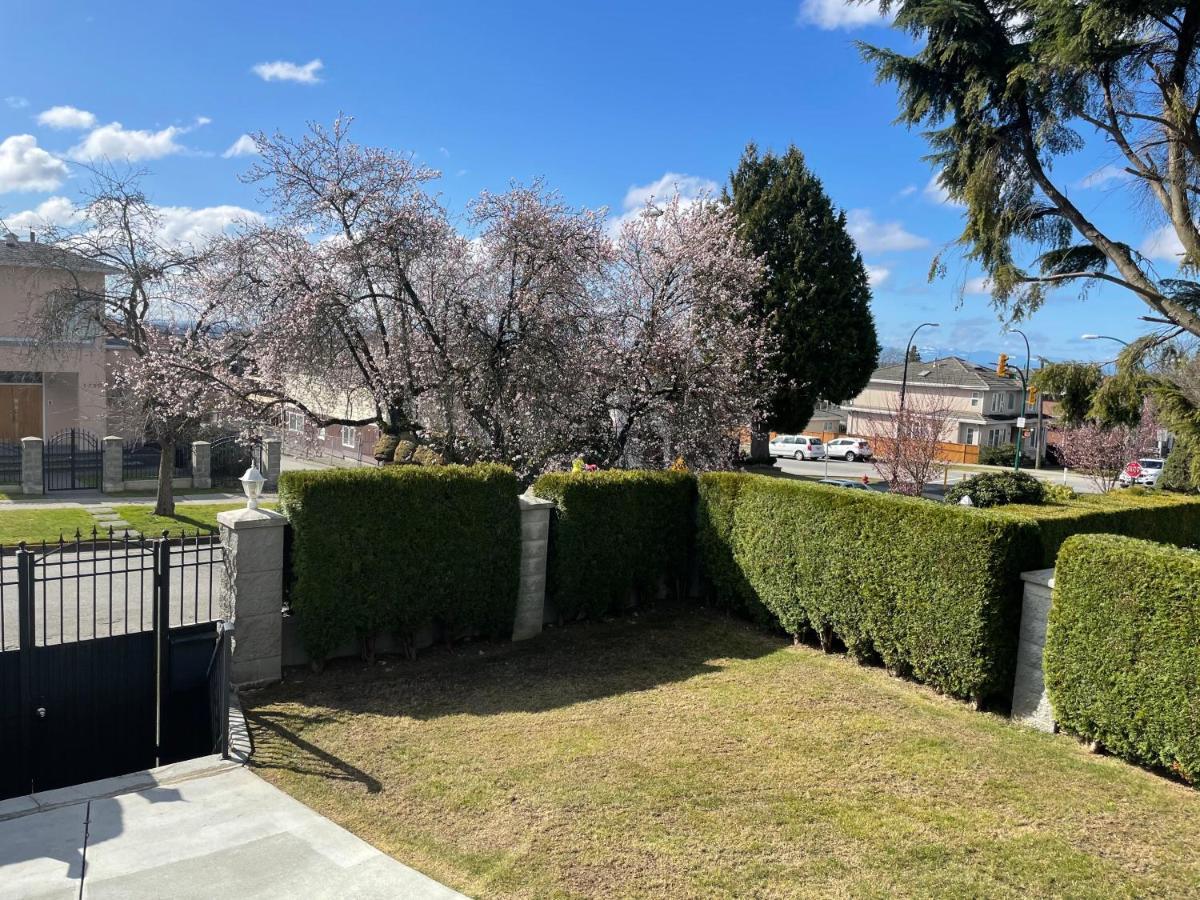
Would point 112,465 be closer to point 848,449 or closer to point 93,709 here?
point 93,709

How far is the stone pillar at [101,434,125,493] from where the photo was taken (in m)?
19.6

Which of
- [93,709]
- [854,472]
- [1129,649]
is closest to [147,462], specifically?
[93,709]

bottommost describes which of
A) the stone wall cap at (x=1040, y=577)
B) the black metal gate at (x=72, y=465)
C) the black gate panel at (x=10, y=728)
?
the black gate panel at (x=10, y=728)

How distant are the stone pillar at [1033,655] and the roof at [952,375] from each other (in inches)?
1724

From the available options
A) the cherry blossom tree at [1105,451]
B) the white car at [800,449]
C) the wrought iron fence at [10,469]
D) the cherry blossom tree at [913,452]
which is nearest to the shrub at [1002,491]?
the cherry blossom tree at [913,452]

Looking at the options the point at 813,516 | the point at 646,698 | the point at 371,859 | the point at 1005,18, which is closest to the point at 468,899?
the point at 371,859

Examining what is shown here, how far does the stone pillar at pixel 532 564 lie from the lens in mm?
9203

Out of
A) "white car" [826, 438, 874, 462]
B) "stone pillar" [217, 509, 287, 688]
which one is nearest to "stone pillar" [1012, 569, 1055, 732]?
"stone pillar" [217, 509, 287, 688]

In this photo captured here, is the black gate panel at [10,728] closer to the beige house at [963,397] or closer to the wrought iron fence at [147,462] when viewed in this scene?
the wrought iron fence at [147,462]

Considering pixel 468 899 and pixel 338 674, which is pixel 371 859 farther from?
pixel 338 674

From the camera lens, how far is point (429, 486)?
8.24 meters

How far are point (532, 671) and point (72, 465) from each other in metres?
17.4

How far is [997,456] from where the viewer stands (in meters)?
46.6

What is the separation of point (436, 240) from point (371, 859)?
925 cm
